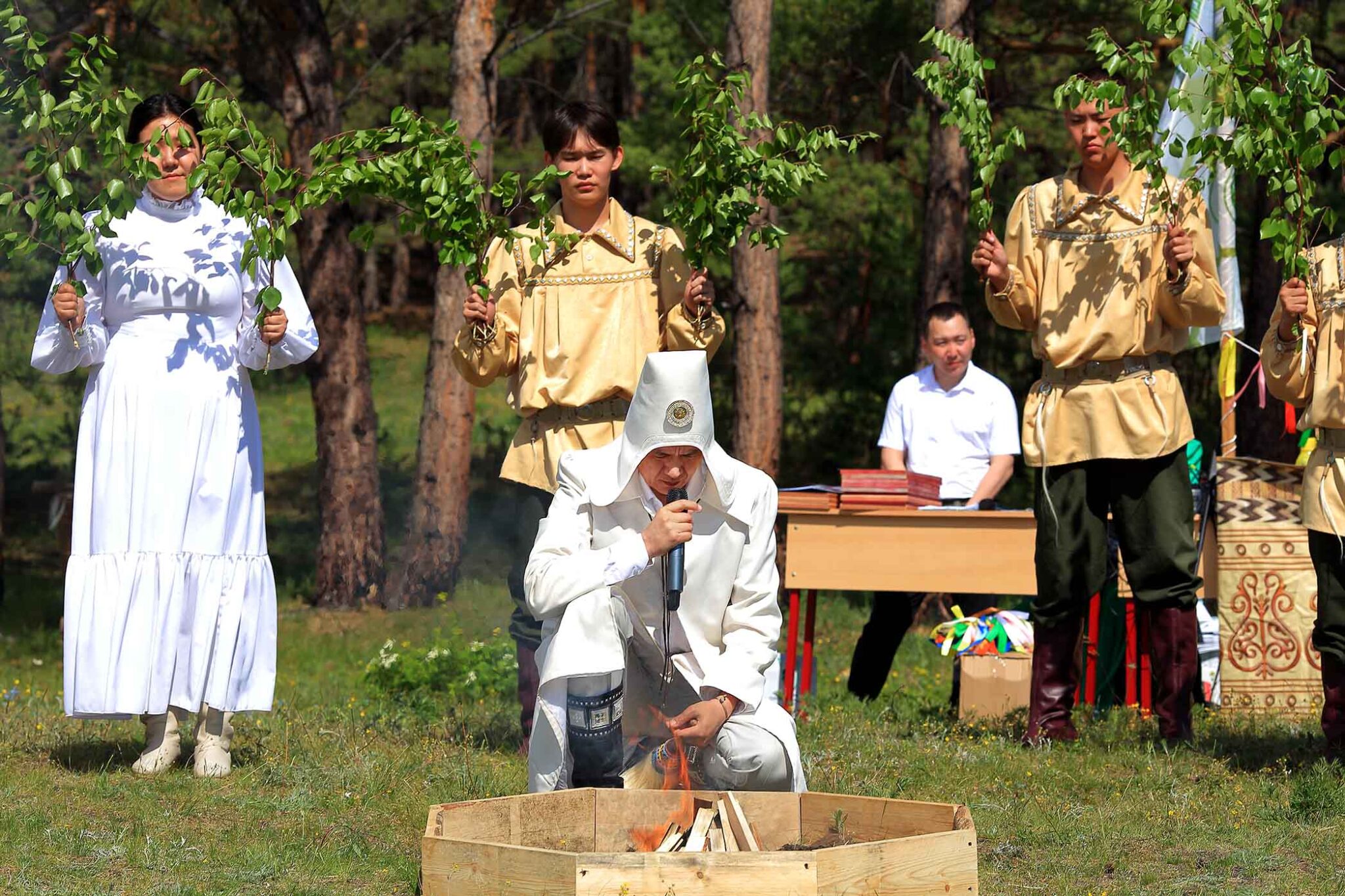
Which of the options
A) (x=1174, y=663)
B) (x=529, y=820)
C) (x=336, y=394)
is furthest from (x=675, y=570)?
(x=336, y=394)

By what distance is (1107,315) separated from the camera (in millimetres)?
6543

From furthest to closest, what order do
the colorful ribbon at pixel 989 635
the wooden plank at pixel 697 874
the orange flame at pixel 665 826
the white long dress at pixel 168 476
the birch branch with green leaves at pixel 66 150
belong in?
the colorful ribbon at pixel 989 635 < the white long dress at pixel 168 476 < the birch branch with green leaves at pixel 66 150 < the orange flame at pixel 665 826 < the wooden plank at pixel 697 874

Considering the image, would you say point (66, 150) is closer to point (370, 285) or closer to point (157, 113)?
point (157, 113)

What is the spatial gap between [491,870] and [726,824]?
2.48 feet

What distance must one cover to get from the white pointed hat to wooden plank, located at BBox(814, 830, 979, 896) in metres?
1.21

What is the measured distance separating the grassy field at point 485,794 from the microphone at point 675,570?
108 cm

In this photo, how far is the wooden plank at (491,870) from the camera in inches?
153

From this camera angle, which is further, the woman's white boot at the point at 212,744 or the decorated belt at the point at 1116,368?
the decorated belt at the point at 1116,368

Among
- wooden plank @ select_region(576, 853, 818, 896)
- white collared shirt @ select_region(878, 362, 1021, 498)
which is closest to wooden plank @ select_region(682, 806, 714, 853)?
wooden plank @ select_region(576, 853, 818, 896)

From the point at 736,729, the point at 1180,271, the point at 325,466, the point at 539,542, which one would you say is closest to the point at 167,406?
the point at 539,542

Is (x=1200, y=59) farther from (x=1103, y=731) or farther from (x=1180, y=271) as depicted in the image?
(x=1103, y=731)

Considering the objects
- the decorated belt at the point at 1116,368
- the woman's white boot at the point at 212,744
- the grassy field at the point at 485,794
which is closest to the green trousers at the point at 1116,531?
the decorated belt at the point at 1116,368

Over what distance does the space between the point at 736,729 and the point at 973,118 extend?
9.51ft

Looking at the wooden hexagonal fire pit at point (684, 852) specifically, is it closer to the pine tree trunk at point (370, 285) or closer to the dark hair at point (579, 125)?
the dark hair at point (579, 125)
